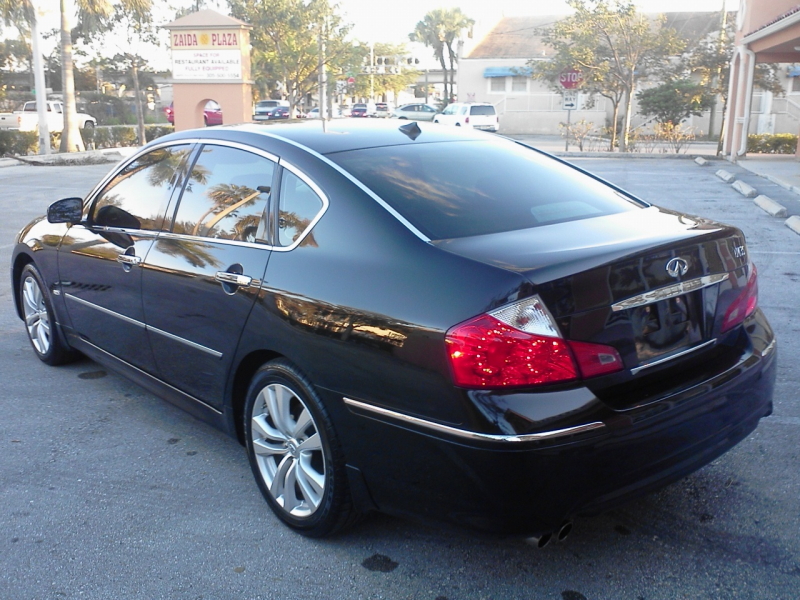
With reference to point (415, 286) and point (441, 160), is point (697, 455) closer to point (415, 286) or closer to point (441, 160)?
point (415, 286)

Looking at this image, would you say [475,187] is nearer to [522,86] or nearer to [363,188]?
[363,188]

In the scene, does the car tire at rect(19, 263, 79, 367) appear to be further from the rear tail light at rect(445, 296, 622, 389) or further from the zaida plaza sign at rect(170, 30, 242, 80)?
the zaida plaza sign at rect(170, 30, 242, 80)

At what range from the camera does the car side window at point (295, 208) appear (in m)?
3.21

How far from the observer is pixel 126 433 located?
4238mm

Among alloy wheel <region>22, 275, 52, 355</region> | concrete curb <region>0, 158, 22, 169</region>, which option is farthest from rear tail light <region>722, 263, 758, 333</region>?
concrete curb <region>0, 158, 22, 169</region>

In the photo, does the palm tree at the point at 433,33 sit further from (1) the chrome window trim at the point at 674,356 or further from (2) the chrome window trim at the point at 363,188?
(1) the chrome window trim at the point at 674,356

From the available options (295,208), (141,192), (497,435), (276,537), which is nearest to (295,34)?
(141,192)

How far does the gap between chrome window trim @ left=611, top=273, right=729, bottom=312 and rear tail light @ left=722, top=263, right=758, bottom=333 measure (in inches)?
6.0

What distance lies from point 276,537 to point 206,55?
1011 inches

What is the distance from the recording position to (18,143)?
27.2m

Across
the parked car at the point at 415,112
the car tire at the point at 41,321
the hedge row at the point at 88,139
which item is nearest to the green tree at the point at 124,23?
the hedge row at the point at 88,139

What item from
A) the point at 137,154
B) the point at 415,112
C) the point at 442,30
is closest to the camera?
the point at 137,154

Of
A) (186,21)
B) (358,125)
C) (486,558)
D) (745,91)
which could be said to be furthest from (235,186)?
(186,21)

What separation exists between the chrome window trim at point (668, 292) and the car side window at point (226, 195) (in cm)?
158
